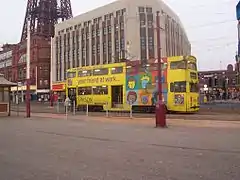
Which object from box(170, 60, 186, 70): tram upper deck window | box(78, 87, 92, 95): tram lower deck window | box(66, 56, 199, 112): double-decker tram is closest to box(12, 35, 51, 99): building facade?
box(66, 56, 199, 112): double-decker tram

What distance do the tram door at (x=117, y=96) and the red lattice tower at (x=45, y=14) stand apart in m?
60.0

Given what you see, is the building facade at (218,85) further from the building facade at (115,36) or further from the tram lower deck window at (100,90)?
the building facade at (115,36)

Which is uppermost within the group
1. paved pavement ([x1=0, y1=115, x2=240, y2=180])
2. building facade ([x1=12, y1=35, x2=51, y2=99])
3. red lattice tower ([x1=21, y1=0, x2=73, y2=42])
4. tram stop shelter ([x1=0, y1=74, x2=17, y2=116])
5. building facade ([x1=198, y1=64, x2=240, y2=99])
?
red lattice tower ([x1=21, y1=0, x2=73, y2=42])

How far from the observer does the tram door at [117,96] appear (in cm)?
3375

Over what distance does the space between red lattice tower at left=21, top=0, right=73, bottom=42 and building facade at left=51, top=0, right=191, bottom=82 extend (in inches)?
276


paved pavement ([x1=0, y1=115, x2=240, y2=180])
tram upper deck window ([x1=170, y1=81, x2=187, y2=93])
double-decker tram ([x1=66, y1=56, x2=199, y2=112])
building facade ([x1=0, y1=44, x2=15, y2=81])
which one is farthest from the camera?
building facade ([x1=0, y1=44, x2=15, y2=81])

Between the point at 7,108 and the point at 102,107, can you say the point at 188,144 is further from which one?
the point at 102,107

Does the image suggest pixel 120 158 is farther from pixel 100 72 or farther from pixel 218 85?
pixel 100 72

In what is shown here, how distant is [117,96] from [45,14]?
226ft

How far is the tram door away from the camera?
Result: 33.8 meters

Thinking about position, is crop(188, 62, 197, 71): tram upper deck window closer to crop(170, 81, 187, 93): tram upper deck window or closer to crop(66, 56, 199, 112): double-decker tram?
crop(66, 56, 199, 112): double-decker tram

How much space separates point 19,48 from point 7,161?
88.3 meters

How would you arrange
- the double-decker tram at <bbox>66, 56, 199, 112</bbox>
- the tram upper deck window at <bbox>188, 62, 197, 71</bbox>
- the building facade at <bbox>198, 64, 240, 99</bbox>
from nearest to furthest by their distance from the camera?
1. the double-decker tram at <bbox>66, 56, 199, 112</bbox>
2. the tram upper deck window at <bbox>188, 62, 197, 71</bbox>
3. the building facade at <bbox>198, 64, 240, 99</bbox>

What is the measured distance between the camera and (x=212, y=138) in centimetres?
1352
